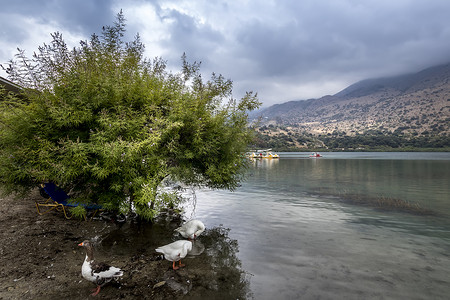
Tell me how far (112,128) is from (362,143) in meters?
168

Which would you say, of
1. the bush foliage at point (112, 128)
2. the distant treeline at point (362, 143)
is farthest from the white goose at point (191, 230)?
the distant treeline at point (362, 143)

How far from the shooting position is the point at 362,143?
494ft

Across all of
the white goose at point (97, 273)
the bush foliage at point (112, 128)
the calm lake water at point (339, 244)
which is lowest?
the calm lake water at point (339, 244)

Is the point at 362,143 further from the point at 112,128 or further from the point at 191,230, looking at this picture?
the point at 112,128

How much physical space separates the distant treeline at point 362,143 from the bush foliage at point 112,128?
115 metres

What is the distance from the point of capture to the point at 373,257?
8.20 m

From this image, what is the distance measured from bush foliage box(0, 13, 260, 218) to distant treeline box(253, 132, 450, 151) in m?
115

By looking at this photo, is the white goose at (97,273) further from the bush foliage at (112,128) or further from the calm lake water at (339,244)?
the calm lake water at (339,244)

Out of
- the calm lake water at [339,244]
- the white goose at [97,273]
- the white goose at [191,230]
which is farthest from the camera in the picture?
the white goose at [191,230]

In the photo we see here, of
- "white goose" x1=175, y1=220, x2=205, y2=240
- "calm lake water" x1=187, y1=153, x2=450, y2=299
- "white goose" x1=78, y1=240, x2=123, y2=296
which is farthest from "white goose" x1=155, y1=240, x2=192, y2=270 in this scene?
"white goose" x1=175, y1=220, x2=205, y2=240

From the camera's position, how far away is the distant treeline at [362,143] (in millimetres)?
129625

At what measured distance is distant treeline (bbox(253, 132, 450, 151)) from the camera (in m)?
130

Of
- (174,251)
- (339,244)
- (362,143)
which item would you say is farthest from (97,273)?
(362,143)

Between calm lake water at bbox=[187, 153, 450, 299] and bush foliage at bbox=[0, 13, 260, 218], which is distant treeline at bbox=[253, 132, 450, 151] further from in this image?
bush foliage at bbox=[0, 13, 260, 218]
